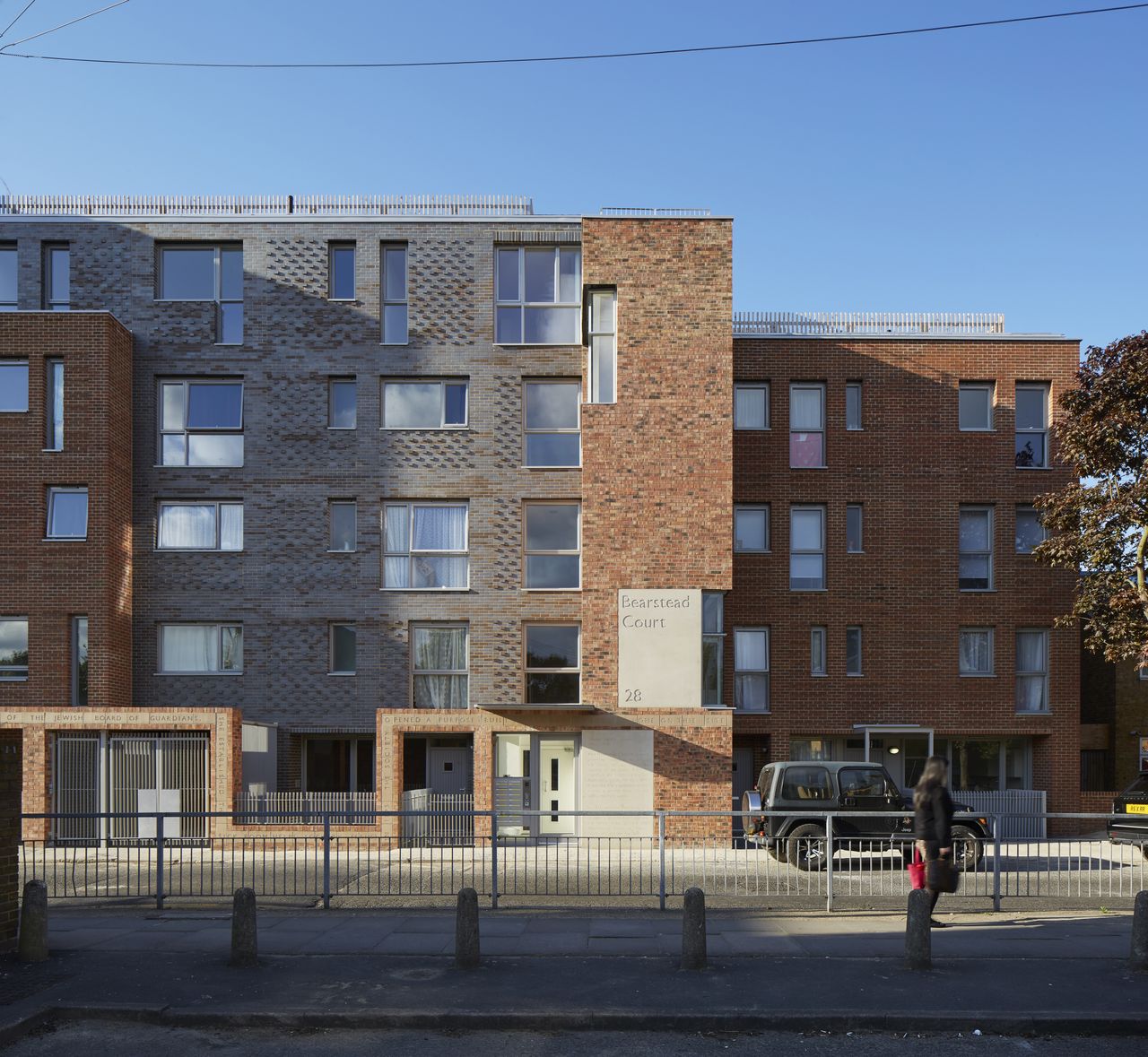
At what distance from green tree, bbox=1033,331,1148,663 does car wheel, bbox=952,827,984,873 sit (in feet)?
22.8

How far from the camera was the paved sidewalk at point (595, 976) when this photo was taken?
948 centimetres

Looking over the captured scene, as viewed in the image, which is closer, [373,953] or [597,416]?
[373,953]

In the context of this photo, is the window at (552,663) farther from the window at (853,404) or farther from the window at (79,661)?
the window at (79,661)

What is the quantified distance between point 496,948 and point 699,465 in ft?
46.5

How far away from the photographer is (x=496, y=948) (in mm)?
12156

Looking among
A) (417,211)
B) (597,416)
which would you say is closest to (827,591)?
(597,416)

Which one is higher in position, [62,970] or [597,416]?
[597,416]

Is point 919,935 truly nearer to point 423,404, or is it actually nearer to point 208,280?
point 423,404

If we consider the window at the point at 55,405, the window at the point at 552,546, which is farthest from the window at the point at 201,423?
the window at the point at 552,546

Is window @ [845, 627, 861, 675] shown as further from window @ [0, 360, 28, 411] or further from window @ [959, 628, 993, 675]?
window @ [0, 360, 28, 411]

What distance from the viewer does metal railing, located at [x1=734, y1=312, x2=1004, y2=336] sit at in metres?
28.5

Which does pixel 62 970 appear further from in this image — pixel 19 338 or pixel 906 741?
pixel 906 741

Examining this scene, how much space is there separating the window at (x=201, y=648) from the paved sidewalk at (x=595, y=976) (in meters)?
12.5

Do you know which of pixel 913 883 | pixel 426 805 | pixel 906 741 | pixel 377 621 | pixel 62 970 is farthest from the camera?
pixel 906 741
